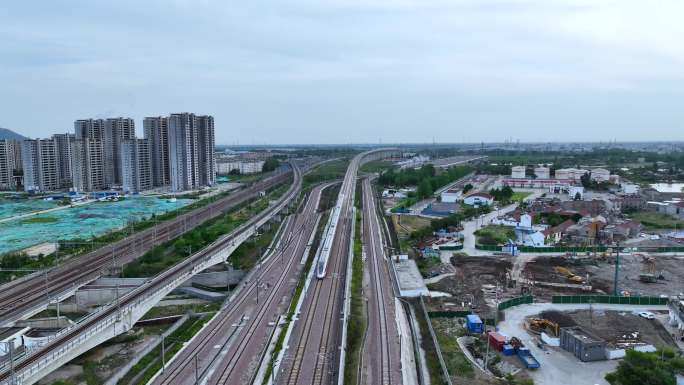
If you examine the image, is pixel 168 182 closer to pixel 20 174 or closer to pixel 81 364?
pixel 20 174

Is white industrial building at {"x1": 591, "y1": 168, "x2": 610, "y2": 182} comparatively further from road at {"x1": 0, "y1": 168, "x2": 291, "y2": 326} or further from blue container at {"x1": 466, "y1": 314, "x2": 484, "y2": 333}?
blue container at {"x1": 466, "y1": 314, "x2": 484, "y2": 333}

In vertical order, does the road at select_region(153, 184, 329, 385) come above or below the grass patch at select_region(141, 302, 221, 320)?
above

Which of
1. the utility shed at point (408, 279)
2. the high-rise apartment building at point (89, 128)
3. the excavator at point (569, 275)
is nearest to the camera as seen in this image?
the utility shed at point (408, 279)

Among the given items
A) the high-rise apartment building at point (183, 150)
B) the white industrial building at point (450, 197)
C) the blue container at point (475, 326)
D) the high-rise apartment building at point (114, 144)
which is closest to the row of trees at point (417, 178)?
the white industrial building at point (450, 197)

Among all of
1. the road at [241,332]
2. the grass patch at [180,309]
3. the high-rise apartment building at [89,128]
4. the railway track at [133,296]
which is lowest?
the grass patch at [180,309]

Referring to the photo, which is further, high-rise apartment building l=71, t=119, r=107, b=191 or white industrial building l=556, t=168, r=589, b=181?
white industrial building l=556, t=168, r=589, b=181

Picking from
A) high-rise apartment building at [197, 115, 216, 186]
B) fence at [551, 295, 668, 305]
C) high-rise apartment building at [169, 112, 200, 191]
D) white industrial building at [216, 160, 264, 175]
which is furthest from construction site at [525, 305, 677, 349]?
white industrial building at [216, 160, 264, 175]

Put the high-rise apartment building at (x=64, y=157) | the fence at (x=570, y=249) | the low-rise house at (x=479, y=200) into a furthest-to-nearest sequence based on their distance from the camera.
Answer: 1. the high-rise apartment building at (x=64, y=157)
2. the low-rise house at (x=479, y=200)
3. the fence at (x=570, y=249)

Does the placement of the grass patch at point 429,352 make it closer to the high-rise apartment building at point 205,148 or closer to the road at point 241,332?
the road at point 241,332
